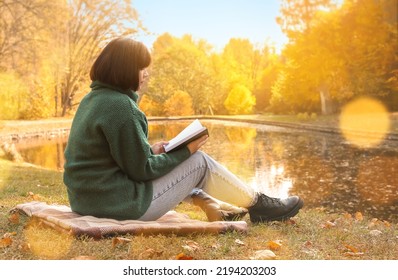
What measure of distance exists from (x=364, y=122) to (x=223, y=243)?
19161 millimetres

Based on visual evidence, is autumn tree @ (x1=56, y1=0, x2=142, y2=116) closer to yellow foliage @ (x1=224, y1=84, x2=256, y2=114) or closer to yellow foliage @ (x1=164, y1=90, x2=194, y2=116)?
yellow foliage @ (x1=164, y1=90, x2=194, y2=116)

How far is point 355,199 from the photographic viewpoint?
6840mm

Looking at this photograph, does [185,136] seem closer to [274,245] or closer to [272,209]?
[274,245]

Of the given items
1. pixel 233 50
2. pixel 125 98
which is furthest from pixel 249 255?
pixel 233 50

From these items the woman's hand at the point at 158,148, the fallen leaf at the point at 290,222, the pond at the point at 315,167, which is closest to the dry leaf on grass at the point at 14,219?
the woman's hand at the point at 158,148

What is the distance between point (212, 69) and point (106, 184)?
93.1ft

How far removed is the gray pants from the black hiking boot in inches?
4.6

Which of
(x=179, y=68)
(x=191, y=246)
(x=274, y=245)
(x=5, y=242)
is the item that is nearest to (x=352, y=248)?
(x=274, y=245)

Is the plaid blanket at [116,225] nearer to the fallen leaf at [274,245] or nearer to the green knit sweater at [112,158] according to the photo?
the green knit sweater at [112,158]

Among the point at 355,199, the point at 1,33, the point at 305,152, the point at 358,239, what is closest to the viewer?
the point at 358,239

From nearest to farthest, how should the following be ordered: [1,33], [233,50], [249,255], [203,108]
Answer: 1. [249,255]
2. [1,33]
3. [233,50]
4. [203,108]

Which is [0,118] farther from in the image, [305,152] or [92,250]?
[92,250]

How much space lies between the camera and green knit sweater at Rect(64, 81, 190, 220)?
115 inches

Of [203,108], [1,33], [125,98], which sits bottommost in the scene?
[203,108]
